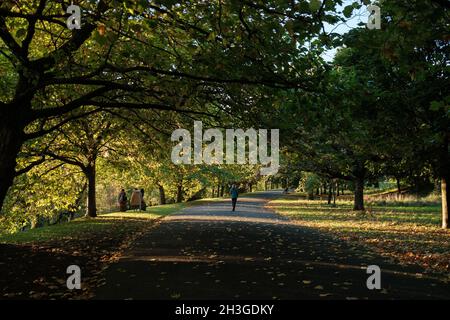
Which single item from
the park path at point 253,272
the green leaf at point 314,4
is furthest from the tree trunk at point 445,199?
the green leaf at point 314,4

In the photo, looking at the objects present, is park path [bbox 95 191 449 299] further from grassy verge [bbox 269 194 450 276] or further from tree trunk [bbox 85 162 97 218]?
tree trunk [bbox 85 162 97 218]

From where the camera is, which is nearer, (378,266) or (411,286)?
(411,286)

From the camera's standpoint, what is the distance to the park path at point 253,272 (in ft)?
24.8

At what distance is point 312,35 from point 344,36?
0.66 metres

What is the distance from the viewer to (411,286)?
8.12 meters

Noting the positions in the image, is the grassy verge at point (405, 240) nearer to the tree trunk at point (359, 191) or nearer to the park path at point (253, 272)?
the park path at point (253, 272)

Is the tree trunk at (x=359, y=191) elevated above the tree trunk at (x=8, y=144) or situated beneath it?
situated beneath

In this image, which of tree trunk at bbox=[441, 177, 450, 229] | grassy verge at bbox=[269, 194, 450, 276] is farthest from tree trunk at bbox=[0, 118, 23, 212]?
tree trunk at bbox=[441, 177, 450, 229]

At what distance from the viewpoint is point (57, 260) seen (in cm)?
1128

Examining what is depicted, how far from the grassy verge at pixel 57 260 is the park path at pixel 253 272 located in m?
0.52

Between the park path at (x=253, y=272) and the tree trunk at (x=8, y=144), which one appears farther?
the tree trunk at (x=8, y=144)

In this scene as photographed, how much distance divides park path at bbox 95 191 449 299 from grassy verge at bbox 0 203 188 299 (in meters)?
0.52

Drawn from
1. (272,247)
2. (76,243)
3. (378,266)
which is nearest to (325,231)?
(272,247)
